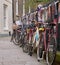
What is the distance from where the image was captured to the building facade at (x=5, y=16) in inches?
1207

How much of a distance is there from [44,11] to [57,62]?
3444 millimetres

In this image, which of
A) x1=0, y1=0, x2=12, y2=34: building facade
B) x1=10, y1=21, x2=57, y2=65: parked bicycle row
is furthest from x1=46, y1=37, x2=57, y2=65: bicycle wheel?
x1=0, y1=0, x2=12, y2=34: building facade

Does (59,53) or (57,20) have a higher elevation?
(57,20)

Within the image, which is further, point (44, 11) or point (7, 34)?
point (7, 34)

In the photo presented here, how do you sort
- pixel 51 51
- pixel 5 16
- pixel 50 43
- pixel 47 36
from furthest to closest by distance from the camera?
pixel 5 16 → pixel 47 36 → pixel 50 43 → pixel 51 51

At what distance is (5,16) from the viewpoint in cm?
3228

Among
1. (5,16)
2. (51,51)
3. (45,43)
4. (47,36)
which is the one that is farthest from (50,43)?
(5,16)

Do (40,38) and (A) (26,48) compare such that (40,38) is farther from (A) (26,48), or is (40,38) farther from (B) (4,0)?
(B) (4,0)

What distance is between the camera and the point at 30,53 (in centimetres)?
1302

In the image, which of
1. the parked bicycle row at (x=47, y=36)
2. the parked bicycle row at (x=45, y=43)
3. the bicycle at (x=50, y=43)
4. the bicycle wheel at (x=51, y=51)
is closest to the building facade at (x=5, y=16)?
the parked bicycle row at (x=47, y=36)

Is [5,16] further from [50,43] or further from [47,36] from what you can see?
[50,43]

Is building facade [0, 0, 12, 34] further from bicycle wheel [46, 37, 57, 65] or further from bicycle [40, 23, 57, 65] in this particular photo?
bicycle wheel [46, 37, 57, 65]

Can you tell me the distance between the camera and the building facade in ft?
101

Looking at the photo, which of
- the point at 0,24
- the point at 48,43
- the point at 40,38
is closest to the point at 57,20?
the point at 48,43
